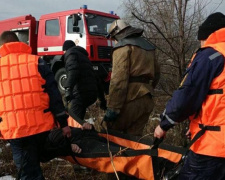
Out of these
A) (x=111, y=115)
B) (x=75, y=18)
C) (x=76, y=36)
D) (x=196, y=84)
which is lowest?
(x=111, y=115)

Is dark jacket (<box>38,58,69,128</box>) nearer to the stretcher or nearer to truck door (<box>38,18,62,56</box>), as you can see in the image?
the stretcher

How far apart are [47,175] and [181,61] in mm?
2290

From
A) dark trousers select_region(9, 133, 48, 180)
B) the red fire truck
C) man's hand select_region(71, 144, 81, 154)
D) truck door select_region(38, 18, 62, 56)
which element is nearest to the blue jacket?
man's hand select_region(71, 144, 81, 154)

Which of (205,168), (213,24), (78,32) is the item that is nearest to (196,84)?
(213,24)

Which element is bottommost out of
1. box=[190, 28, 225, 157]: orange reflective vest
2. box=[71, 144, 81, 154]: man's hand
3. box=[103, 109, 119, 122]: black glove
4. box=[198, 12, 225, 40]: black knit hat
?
box=[71, 144, 81, 154]: man's hand

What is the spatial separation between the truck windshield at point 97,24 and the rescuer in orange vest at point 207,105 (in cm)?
737

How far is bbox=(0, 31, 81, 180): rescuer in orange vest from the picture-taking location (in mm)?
2576

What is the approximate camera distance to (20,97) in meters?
2.58

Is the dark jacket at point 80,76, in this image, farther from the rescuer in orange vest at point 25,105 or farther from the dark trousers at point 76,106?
the rescuer in orange vest at point 25,105

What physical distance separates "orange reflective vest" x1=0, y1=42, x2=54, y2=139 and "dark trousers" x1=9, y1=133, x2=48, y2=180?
9 cm

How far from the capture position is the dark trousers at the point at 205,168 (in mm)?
1919

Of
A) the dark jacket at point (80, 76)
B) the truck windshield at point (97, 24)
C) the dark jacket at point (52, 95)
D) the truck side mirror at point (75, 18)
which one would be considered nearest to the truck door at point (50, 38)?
the truck side mirror at point (75, 18)

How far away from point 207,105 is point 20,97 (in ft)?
5.26

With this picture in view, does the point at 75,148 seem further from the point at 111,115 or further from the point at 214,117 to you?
the point at 214,117
